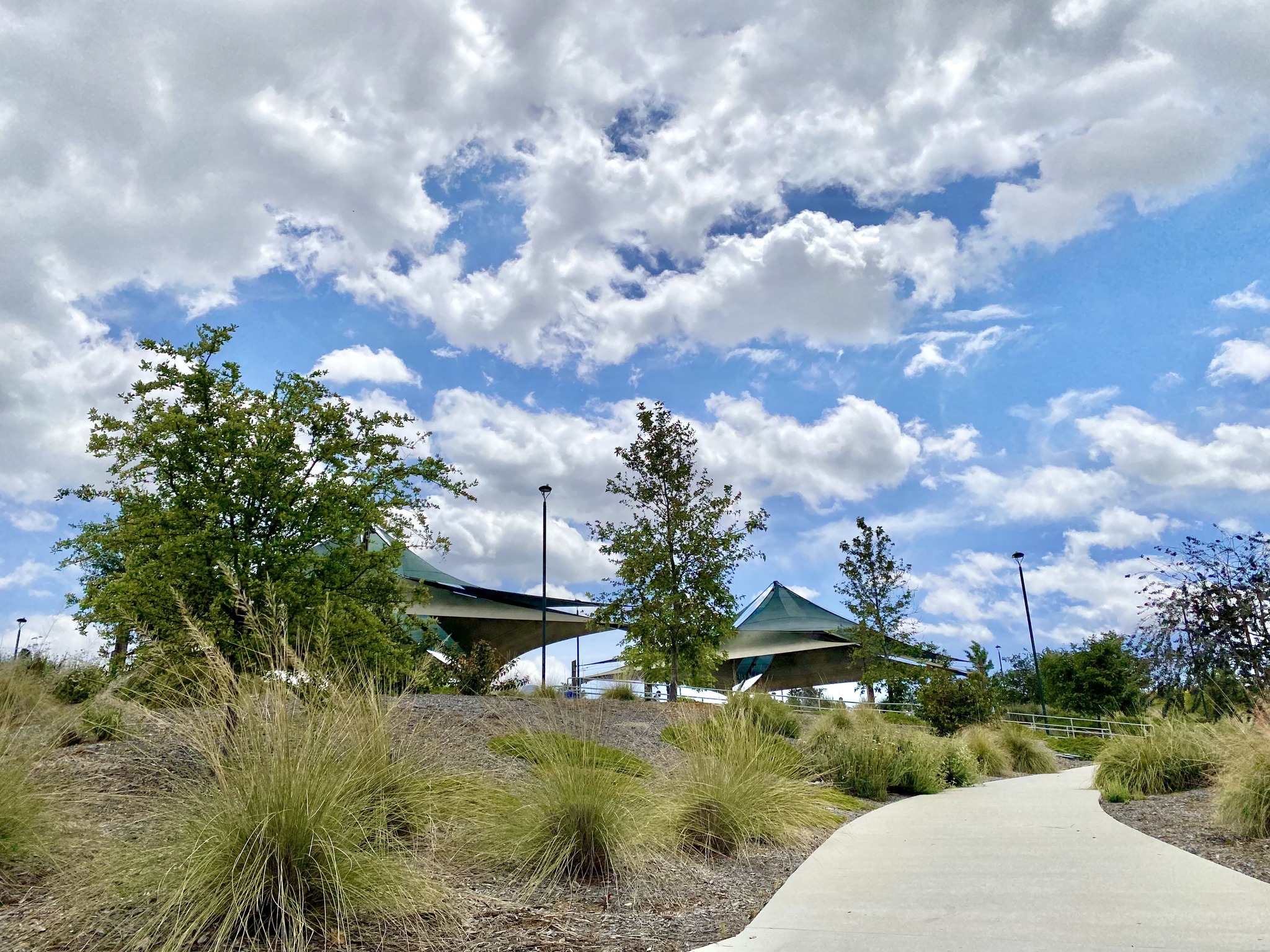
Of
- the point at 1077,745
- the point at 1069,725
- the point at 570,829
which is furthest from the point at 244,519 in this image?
the point at 1069,725

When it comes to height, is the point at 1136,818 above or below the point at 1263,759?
below

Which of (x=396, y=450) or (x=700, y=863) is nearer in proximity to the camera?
(x=700, y=863)

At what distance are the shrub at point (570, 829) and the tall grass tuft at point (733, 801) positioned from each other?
0.67 m

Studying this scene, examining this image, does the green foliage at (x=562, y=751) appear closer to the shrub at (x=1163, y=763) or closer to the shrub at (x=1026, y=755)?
the shrub at (x=1163, y=763)

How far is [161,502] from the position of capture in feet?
35.6

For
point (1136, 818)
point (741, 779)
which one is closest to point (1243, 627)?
point (1136, 818)

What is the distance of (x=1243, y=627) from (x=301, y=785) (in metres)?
15.0

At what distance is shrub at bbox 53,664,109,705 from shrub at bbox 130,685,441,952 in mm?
6242

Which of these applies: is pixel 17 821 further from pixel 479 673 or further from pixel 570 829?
pixel 479 673

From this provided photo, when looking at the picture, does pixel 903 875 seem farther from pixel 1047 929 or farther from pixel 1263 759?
pixel 1263 759

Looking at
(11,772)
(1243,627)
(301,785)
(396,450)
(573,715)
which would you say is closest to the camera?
(301,785)

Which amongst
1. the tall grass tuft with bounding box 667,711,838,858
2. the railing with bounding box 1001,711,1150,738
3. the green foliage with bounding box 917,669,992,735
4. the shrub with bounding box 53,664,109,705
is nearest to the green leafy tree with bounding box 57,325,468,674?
the shrub with bounding box 53,664,109,705

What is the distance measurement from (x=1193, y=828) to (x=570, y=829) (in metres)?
5.62

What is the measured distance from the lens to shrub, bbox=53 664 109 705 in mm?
9688
